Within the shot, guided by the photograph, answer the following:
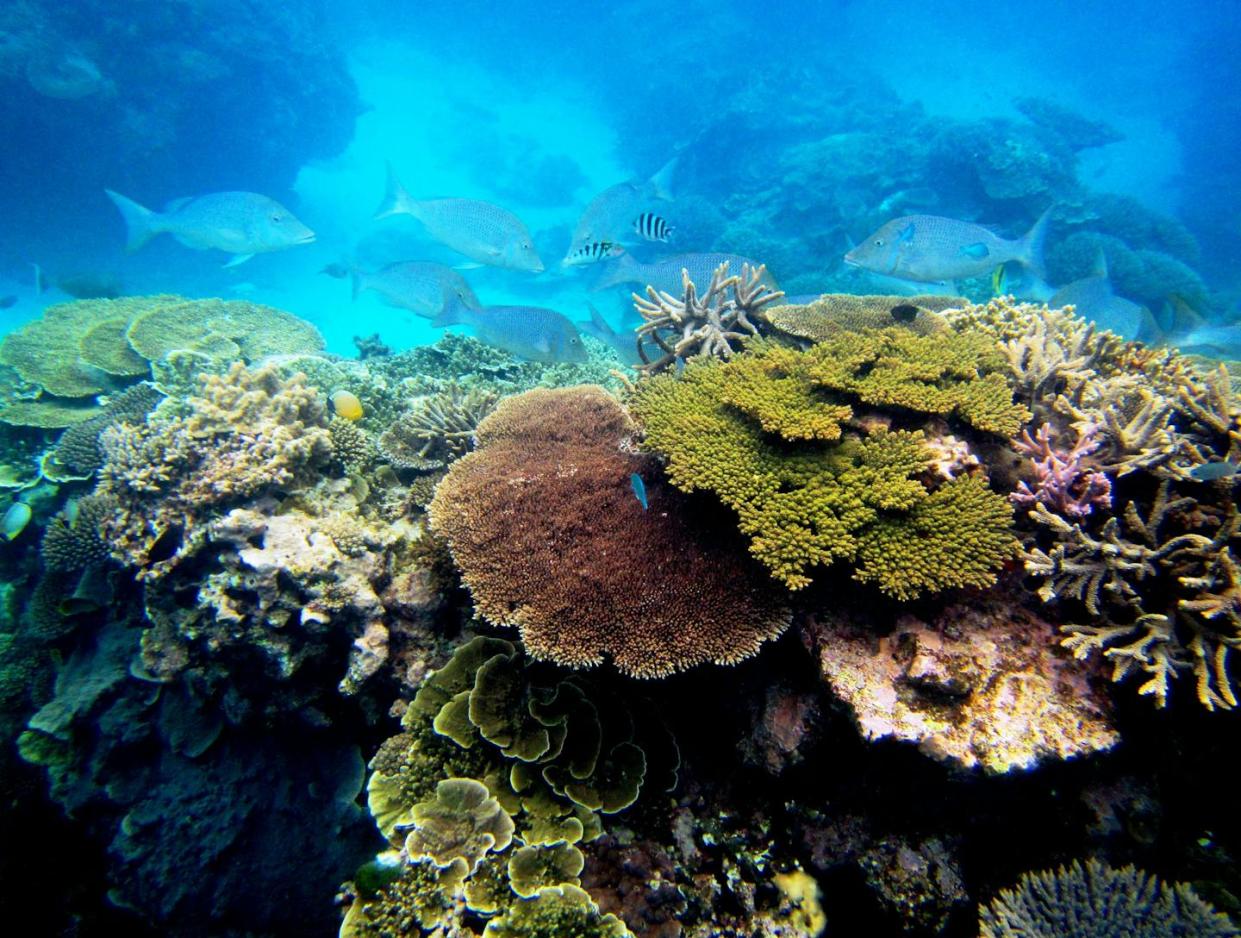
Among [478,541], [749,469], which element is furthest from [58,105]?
[749,469]

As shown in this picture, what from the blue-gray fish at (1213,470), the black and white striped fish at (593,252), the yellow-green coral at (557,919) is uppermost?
the black and white striped fish at (593,252)

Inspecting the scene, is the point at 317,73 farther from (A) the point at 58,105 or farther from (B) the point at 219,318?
(B) the point at 219,318

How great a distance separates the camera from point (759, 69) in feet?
95.9

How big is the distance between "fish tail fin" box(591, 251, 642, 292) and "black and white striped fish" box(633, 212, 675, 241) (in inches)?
16.1

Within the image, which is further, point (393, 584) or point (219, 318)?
point (219, 318)

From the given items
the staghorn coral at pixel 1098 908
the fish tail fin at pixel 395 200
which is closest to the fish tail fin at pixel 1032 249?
the staghorn coral at pixel 1098 908

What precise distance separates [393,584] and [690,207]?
826 inches

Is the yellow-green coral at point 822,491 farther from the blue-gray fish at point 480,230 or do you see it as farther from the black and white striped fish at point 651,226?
the blue-gray fish at point 480,230

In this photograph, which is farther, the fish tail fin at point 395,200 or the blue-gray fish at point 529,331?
the fish tail fin at point 395,200

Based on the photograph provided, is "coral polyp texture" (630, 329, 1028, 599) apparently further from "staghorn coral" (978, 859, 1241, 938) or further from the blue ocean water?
"staghorn coral" (978, 859, 1241, 938)

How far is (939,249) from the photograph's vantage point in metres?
5.07

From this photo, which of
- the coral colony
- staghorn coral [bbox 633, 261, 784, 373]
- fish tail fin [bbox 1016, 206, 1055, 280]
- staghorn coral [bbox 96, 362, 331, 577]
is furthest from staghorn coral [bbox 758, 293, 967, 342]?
staghorn coral [bbox 96, 362, 331, 577]

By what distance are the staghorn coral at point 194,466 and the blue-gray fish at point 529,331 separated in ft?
6.93

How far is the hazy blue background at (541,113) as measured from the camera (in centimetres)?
1588
